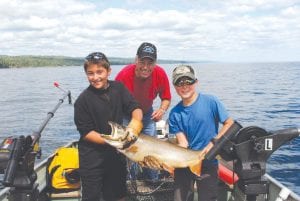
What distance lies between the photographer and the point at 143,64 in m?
6.29

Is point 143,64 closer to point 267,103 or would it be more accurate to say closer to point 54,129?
point 54,129

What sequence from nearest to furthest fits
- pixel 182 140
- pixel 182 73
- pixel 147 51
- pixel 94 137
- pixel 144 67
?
pixel 94 137, pixel 182 73, pixel 182 140, pixel 147 51, pixel 144 67

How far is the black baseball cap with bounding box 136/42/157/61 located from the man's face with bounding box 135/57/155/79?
0.25 ft

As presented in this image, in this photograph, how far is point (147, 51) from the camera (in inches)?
238

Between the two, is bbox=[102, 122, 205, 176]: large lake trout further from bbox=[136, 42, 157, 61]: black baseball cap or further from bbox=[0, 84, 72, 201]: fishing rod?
bbox=[136, 42, 157, 61]: black baseball cap

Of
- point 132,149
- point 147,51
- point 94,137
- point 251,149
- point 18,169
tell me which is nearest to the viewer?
point 251,149

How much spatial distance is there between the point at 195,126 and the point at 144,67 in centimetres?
165

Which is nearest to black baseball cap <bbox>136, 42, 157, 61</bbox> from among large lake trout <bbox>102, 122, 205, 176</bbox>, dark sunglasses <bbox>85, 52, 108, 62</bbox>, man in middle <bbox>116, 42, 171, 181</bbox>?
man in middle <bbox>116, 42, 171, 181</bbox>

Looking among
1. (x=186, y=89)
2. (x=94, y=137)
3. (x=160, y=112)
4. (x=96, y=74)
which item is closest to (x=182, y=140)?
(x=186, y=89)

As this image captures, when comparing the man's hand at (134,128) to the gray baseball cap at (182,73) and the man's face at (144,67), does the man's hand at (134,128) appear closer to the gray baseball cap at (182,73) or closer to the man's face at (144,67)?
the gray baseball cap at (182,73)

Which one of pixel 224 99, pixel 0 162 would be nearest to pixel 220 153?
pixel 0 162

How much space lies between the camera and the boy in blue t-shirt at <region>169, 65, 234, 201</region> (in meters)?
5.05

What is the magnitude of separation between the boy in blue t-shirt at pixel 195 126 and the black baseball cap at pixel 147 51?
997 millimetres

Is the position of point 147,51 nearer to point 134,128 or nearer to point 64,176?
point 134,128
